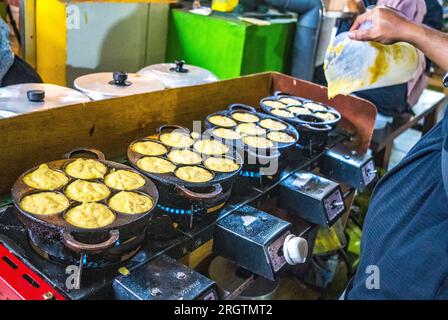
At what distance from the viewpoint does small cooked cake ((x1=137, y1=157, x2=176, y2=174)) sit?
163 cm

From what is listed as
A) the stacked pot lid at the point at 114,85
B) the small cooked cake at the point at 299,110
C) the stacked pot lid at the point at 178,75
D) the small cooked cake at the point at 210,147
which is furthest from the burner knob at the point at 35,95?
the small cooked cake at the point at 299,110

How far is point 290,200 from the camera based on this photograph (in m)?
1.97

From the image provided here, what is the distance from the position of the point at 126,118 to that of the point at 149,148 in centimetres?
24

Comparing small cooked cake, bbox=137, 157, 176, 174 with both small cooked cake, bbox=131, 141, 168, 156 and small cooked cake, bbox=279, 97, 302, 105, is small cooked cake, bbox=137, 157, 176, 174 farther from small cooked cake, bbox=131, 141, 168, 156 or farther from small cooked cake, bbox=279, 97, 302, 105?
small cooked cake, bbox=279, 97, 302, 105

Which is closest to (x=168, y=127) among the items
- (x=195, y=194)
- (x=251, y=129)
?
(x=251, y=129)

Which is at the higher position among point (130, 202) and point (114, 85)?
point (114, 85)

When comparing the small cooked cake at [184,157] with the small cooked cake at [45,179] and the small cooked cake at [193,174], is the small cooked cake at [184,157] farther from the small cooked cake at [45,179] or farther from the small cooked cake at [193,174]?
the small cooked cake at [45,179]

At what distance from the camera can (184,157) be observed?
179 centimetres

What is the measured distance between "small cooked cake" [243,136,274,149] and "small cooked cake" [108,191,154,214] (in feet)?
2.18

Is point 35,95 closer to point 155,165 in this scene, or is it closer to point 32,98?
point 32,98

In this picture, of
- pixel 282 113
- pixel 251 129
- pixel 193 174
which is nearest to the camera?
pixel 193 174

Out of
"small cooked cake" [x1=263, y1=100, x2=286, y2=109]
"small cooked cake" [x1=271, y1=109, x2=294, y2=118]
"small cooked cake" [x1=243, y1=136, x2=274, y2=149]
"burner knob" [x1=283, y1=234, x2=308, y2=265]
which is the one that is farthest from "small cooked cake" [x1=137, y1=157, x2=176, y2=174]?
"small cooked cake" [x1=263, y1=100, x2=286, y2=109]

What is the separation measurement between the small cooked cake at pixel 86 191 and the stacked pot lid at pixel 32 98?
0.53 metres
